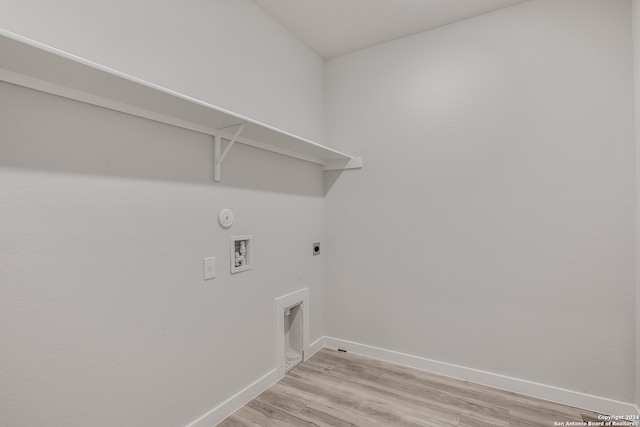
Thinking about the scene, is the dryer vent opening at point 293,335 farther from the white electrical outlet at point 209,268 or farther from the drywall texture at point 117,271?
the white electrical outlet at point 209,268

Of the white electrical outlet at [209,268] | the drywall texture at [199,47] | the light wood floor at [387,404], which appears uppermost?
the drywall texture at [199,47]

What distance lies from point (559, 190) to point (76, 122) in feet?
8.98

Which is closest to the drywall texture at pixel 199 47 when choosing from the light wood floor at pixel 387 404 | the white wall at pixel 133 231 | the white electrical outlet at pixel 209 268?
the white wall at pixel 133 231

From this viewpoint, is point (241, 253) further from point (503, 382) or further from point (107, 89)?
point (503, 382)

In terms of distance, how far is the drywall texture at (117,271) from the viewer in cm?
109

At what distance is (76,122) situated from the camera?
1228 millimetres

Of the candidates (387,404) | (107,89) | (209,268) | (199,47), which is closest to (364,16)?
(199,47)

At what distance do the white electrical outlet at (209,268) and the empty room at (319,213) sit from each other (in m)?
0.02

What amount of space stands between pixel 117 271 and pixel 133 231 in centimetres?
19

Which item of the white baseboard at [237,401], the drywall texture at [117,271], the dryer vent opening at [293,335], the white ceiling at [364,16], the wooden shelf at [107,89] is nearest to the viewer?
the wooden shelf at [107,89]

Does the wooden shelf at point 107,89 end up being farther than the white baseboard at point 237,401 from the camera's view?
No

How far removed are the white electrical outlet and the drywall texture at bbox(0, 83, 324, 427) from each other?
0.03 m

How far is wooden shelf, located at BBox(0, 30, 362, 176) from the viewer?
0.93m

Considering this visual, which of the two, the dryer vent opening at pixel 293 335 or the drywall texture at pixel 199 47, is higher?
the drywall texture at pixel 199 47
